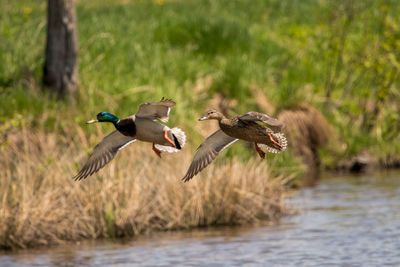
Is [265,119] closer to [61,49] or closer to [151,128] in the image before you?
→ [151,128]

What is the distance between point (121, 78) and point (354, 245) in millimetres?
7588

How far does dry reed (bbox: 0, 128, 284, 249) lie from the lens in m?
13.0

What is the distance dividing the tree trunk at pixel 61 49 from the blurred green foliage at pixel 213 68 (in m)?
0.31

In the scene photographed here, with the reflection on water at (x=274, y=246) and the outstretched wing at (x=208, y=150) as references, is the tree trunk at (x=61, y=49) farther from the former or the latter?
the outstretched wing at (x=208, y=150)

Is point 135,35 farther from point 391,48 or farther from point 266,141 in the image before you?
point 266,141

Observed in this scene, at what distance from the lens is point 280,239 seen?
1391cm

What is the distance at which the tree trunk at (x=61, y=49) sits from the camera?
17666 millimetres

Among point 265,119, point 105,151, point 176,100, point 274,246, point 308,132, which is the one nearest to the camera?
point 265,119

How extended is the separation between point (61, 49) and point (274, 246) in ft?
22.6

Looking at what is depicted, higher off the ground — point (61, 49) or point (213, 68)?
point (213, 68)

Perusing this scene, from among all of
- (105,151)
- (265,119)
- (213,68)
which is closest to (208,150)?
(105,151)

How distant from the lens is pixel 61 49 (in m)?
17.8

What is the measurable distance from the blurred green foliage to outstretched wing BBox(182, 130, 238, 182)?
8160mm

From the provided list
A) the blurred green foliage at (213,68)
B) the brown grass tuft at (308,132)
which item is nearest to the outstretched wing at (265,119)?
the blurred green foliage at (213,68)
